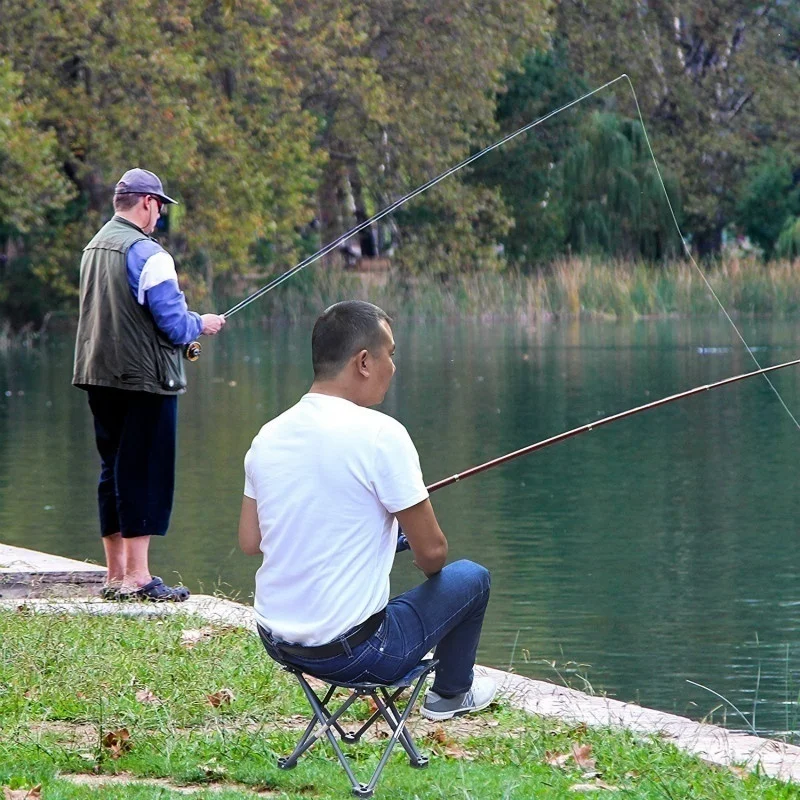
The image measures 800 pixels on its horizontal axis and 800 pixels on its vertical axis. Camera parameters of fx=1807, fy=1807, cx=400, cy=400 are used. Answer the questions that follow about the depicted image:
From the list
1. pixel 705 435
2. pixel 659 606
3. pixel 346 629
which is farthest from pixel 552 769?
pixel 705 435

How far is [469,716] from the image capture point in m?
5.24

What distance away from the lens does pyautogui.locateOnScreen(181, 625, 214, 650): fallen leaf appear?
5938mm

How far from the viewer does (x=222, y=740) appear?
4730 millimetres

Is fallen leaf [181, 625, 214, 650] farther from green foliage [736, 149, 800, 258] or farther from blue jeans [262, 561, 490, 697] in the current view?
green foliage [736, 149, 800, 258]

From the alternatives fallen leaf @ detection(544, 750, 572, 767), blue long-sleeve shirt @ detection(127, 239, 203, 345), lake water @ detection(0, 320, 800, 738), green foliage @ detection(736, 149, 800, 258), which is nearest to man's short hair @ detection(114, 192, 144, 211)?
blue long-sleeve shirt @ detection(127, 239, 203, 345)

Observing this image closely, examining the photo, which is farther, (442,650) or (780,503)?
(780,503)

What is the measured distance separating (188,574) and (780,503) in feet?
13.9

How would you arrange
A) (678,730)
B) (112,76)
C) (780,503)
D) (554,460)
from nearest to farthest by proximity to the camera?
(678,730) → (780,503) → (554,460) → (112,76)

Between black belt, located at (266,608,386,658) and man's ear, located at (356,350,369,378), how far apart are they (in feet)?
1.85

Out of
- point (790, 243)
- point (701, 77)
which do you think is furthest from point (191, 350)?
point (701, 77)

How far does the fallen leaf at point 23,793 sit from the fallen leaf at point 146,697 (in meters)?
0.92

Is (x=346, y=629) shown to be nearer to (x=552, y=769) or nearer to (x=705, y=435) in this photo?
(x=552, y=769)

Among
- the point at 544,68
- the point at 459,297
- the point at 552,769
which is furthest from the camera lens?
the point at 544,68

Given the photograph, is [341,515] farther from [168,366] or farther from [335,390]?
[168,366]
